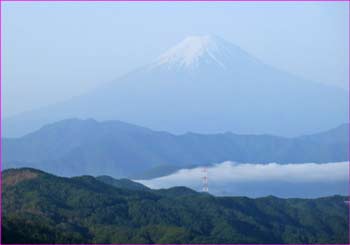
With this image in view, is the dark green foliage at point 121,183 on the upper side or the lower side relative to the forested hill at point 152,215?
upper

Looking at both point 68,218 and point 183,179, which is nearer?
point 68,218

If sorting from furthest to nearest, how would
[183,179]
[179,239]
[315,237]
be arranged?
1. [183,179]
2. [315,237]
3. [179,239]

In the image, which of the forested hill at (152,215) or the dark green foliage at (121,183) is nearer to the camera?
the forested hill at (152,215)

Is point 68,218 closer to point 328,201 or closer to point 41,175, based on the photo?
point 41,175

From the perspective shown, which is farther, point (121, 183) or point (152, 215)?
point (121, 183)

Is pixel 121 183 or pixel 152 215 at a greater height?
pixel 121 183

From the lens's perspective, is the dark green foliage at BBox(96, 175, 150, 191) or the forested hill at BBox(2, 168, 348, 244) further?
the dark green foliage at BBox(96, 175, 150, 191)

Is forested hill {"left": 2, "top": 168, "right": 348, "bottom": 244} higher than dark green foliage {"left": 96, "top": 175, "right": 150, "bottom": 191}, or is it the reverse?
dark green foliage {"left": 96, "top": 175, "right": 150, "bottom": 191}

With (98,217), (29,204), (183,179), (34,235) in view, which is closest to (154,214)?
(98,217)
